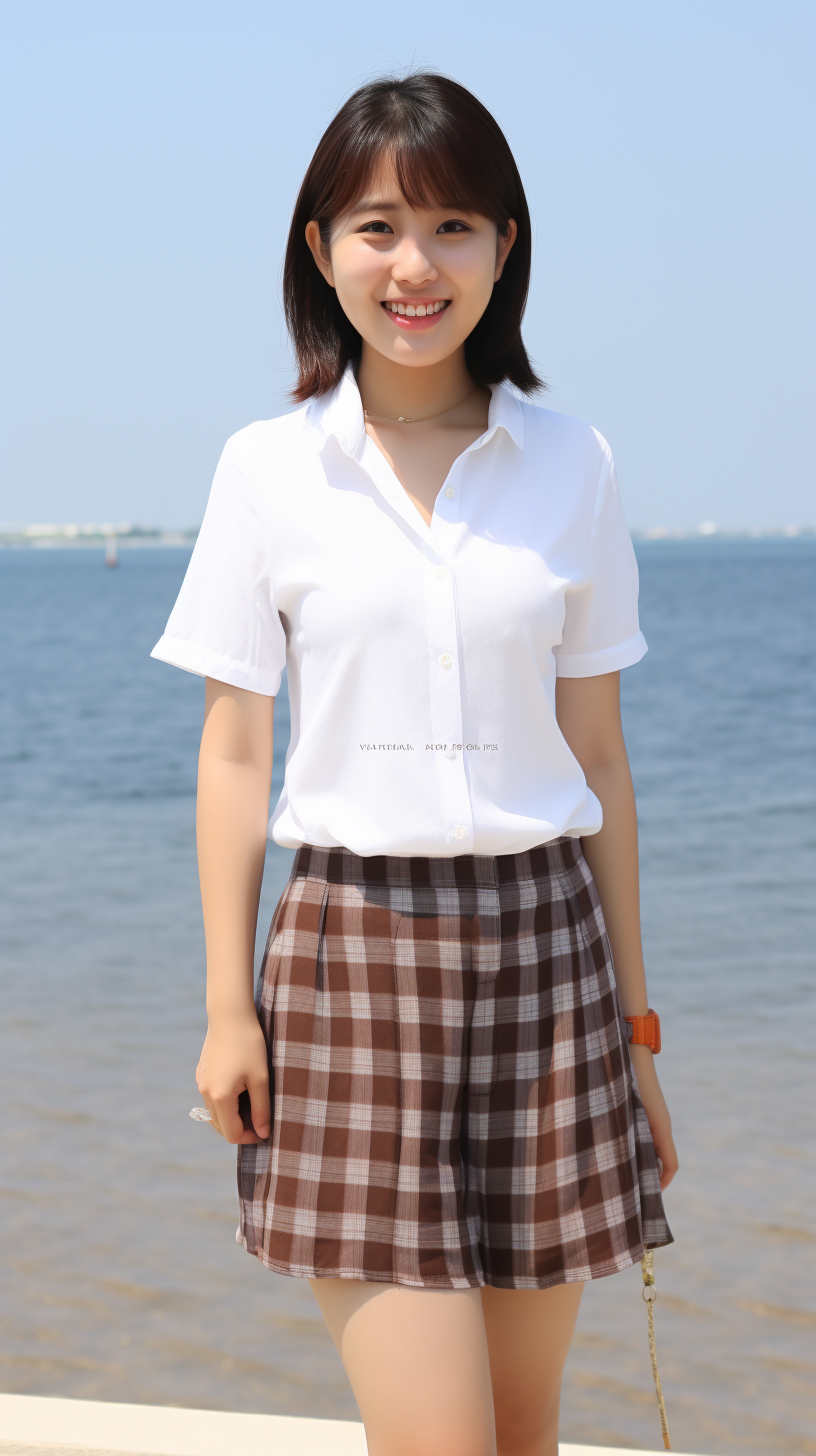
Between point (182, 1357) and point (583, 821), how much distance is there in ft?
7.10

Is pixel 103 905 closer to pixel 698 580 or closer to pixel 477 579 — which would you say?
pixel 477 579

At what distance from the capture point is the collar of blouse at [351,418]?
4.81 feet

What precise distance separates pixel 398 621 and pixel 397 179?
46 centimetres

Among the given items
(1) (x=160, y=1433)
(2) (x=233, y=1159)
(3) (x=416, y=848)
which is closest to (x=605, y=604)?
(3) (x=416, y=848)

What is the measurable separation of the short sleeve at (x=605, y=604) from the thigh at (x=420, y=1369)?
0.69 m

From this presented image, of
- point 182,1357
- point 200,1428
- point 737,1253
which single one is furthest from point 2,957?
point 200,1428

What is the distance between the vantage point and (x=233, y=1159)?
3.92m

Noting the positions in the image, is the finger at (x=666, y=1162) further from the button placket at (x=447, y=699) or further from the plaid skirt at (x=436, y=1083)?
the button placket at (x=447, y=699)

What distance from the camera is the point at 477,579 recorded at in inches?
55.7

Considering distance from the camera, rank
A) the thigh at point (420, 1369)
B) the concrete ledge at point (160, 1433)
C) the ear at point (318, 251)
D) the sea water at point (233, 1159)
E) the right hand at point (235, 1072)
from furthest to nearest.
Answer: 1. the sea water at point (233, 1159)
2. the concrete ledge at point (160, 1433)
3. the ear at point (318, 251)
4. the right hand at point (235, 1072)
5. the thigh at point (420, 1369)

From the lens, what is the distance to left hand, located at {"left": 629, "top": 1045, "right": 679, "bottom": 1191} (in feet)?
5.28

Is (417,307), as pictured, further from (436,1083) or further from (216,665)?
(436,1083)

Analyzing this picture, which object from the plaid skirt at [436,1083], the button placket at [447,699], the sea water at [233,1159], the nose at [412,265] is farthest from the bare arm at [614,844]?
the sea water at [233,1159]

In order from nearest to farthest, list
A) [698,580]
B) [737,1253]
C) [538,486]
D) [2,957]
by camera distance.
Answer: [538,486] < [737,1253] < [2,957] < [698,580]
